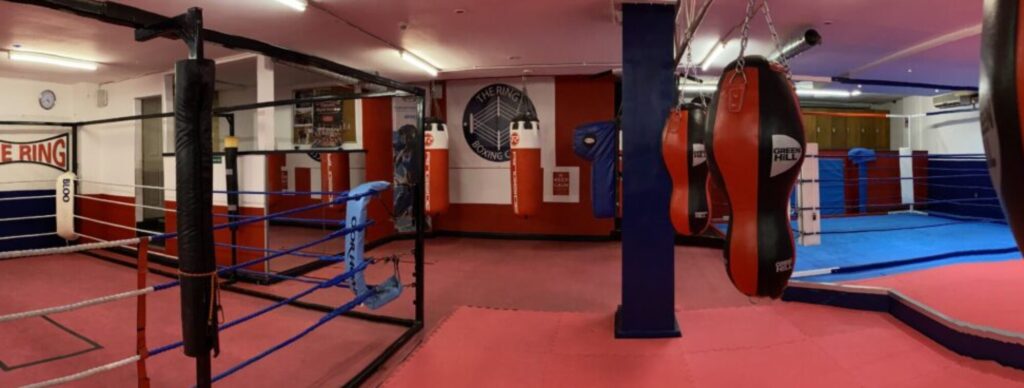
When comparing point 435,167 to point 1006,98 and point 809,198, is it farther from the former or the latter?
point 1006,98

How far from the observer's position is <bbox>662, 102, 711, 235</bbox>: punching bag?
274 cm

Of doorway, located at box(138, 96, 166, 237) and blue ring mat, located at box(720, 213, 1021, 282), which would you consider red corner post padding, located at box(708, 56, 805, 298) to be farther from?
doorway, located at box(138, 96, 166, 237)

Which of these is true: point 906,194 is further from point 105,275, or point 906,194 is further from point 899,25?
point 105,275

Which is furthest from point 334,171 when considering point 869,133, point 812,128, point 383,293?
point 869,133

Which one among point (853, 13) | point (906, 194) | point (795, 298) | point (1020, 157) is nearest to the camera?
point (1020, 157)

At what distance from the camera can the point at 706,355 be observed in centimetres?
281

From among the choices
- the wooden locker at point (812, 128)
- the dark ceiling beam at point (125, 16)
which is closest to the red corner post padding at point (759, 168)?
the dark ceiling beam at point (125, 16)

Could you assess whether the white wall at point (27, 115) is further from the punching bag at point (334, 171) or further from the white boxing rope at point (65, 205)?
the punching bag at point (334, 171)

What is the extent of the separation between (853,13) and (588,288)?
10.4 feet

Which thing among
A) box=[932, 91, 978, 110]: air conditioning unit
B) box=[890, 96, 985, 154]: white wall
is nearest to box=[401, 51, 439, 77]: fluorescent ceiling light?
box=[932, 91, 978, 110]: air conditioning unit

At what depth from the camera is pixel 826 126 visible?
951cm

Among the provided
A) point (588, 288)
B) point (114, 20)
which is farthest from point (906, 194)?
point (114, 20)

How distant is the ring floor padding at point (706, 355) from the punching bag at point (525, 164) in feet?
8.27

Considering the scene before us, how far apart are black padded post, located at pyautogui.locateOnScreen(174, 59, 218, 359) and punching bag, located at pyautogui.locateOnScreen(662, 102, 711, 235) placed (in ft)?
7.39
